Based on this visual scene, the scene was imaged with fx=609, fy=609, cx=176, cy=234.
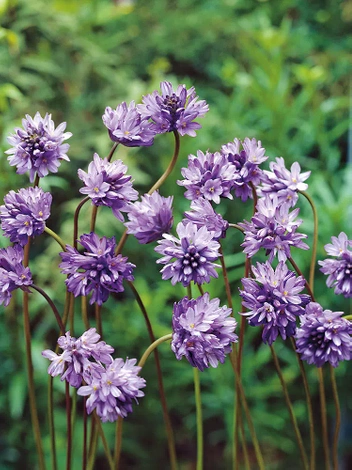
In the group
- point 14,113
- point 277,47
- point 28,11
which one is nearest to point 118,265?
point 14,113

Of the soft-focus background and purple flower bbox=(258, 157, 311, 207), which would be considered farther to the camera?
the soft-focus background

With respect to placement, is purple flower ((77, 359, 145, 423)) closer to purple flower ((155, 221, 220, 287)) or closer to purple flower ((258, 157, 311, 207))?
purple flower ((155, 221, 220, 287))

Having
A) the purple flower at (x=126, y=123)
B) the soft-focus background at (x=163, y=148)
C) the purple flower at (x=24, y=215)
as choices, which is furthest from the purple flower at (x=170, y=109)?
the soft-focus background at (x=163, y=148)

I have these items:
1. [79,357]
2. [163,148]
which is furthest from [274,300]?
[163,148]

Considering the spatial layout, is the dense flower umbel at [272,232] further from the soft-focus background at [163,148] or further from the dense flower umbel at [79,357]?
the soft-focus background at [163,148]

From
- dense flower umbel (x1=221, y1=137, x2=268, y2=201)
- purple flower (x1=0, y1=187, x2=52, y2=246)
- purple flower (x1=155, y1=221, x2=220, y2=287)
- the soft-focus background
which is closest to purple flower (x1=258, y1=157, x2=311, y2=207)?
dense flower umbel (x1=221, y1=137, x2=268, y2=201)

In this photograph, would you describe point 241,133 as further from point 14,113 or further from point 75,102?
point 14,113
